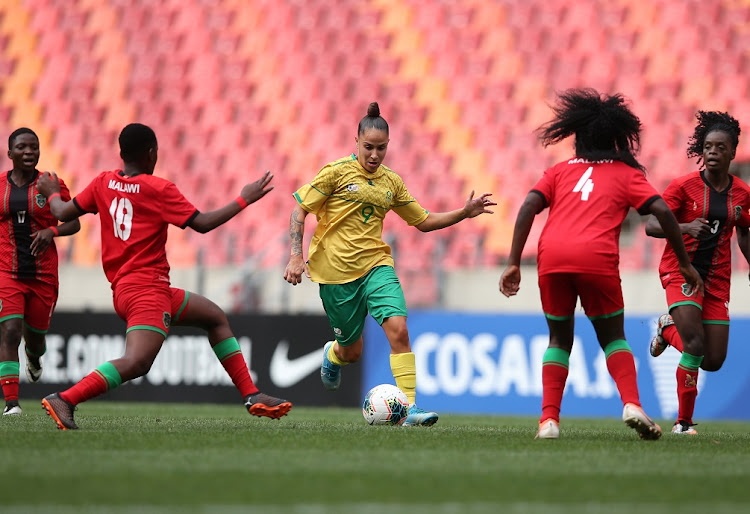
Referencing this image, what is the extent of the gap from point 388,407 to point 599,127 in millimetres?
2208

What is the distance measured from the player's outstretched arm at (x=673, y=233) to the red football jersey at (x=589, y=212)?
0.05 meters

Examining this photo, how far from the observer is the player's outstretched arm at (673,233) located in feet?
19.1

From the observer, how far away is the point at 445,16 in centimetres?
1680

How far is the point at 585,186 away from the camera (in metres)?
5.91

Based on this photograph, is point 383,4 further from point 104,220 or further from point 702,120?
point 104,220

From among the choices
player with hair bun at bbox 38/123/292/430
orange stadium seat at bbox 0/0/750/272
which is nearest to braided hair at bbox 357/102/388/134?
player with hair bun at bbox 38/123/292/430

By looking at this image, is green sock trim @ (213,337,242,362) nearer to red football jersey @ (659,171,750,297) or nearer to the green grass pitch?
the green grass pitch

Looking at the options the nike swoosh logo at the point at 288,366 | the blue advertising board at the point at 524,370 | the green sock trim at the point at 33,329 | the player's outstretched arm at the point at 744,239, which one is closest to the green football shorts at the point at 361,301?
the green sock trim at the point at 33,329

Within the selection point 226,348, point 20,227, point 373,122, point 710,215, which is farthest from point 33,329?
point 710,215

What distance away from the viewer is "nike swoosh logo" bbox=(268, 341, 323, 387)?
39.2ft

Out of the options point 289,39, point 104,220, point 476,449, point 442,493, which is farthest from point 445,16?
point 442,493

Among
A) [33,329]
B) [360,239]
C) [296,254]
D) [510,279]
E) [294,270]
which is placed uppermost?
[360,239]

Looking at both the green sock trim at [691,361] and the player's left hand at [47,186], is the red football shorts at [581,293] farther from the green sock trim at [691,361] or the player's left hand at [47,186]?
the player's left hand at [47,186]

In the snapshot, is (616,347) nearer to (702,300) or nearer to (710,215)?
(702,300)
